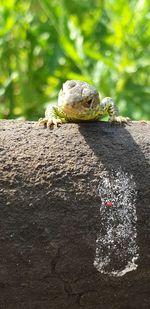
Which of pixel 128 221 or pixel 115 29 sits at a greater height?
pixel 115 29

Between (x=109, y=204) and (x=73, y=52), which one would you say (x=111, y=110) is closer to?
(x=109, y=204)

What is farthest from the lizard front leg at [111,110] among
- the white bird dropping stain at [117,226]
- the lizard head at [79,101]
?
the white bird dropping stain at [117,226]

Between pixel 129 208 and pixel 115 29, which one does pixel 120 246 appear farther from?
pixel 115 29

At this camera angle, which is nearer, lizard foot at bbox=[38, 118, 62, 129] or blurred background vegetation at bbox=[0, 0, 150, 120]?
lizard foot at bbox=[38, 118, 62, 129]

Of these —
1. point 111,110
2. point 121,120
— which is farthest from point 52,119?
point 111,110

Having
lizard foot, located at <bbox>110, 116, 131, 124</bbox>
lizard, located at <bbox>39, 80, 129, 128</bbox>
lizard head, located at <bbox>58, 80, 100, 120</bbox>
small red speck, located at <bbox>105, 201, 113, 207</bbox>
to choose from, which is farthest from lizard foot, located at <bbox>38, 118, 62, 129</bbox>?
small red speck, located at <bbox>105, 201, 113, 207</bbox>

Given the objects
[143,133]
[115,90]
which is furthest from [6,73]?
[143,133]

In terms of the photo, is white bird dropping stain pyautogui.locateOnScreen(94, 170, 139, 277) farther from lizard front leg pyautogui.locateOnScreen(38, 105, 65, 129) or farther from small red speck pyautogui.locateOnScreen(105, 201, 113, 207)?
lizard front leg pyautogui.locateOnScreen(38, 105, 65, 129)
